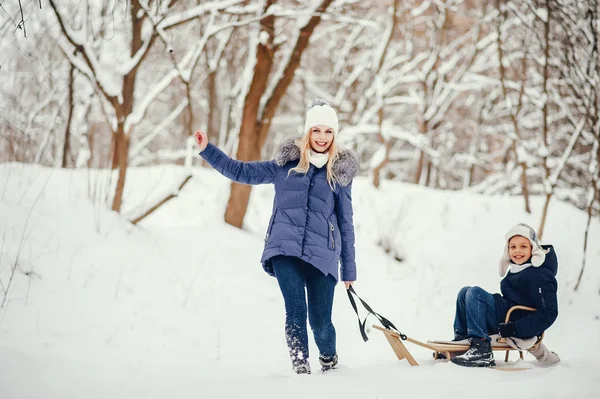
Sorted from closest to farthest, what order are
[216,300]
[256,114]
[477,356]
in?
[477,356] → [216,300] → [256,114]

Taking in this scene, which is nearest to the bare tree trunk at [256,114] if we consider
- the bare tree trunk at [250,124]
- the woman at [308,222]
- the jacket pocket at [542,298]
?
the bare tree trunk at [250,124]

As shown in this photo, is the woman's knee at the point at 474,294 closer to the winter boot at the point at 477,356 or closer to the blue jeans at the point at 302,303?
the winter boot at the point at 477,356

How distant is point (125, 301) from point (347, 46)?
10333 millimetres

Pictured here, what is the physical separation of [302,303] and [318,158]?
0.86 metres

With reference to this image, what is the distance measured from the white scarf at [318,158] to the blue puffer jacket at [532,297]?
164 centimetres

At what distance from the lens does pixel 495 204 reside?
8.20 m

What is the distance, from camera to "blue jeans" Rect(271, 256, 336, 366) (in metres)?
2.88

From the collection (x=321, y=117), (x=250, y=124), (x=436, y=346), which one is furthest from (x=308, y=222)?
(x=250, y=124)

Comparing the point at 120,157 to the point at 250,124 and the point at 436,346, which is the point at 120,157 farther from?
the point at 436,346

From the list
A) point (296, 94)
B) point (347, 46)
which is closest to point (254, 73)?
point (347, 46)

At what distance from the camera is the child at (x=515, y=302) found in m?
3.32

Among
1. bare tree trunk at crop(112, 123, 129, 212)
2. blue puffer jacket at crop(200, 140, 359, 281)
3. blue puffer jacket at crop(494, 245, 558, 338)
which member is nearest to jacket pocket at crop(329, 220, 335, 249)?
blue puffer jacket at crop(200, 140, 359, 281)

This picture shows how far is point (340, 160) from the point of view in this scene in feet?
9.94

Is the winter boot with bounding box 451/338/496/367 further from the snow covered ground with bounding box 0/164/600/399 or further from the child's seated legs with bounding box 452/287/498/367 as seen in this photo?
the snow covered ground with bounding box 0/164/600/399
